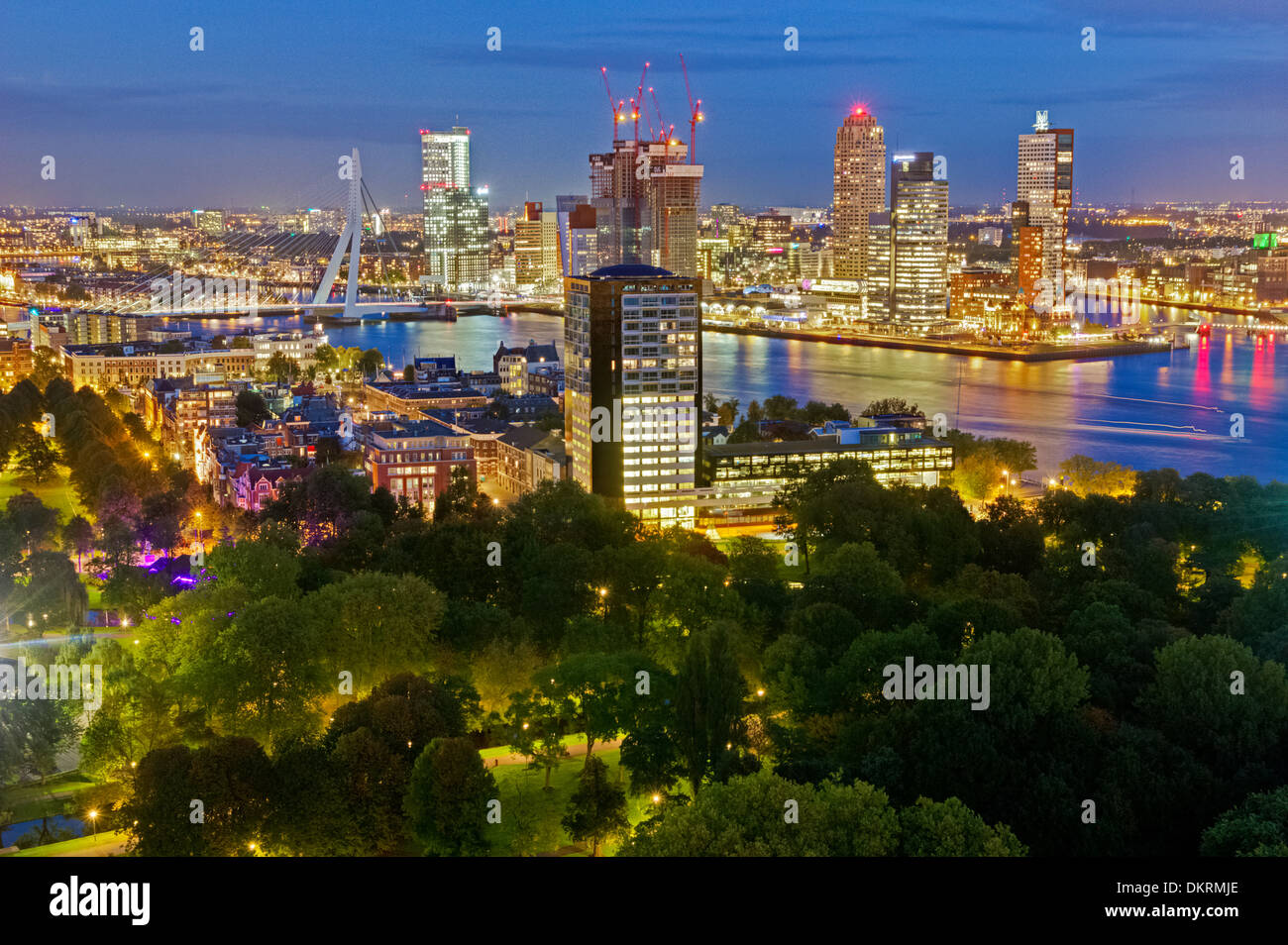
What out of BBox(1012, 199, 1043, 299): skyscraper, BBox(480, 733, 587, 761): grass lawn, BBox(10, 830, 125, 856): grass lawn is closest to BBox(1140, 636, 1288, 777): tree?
BBox(480, 733, 587, 761): grass lawn

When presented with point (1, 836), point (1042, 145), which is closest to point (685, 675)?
point (1, 836)

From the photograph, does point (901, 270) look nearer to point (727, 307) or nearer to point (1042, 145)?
point (727, 307)

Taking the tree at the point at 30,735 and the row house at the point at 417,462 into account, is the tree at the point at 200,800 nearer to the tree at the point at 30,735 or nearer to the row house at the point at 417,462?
the tree at the point at 30,735

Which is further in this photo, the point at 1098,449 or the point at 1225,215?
the point at 1225,215

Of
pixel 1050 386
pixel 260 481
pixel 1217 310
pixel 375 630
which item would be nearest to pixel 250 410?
pixel 260 481

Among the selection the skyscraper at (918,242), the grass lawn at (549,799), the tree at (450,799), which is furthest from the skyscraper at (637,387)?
the skyscraper at (918,242)

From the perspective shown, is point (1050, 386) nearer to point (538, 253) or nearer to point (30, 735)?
point (30, 735)

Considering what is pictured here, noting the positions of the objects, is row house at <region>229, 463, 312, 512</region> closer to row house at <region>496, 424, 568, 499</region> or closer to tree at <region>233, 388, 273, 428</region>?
row house at <region>496, 424, 568, 499</region>
